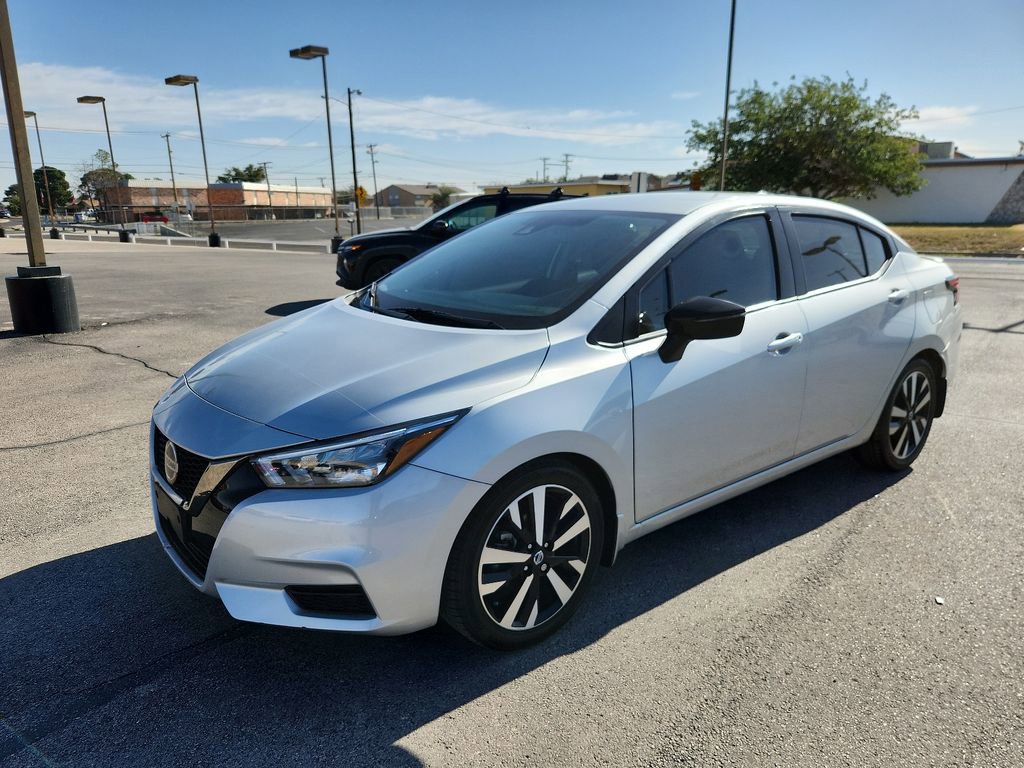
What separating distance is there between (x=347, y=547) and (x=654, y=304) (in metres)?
1.60

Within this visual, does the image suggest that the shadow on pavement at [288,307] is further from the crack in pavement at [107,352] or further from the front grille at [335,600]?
the front grille at [335,600]

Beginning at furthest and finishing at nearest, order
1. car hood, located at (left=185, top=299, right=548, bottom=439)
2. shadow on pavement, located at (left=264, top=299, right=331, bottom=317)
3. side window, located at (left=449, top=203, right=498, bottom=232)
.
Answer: side window, located at (left=449, top=203, right=498, bottom=232) → shadow on pavement, located at (left=264, top=299, right=331, bottom=317) → car hood, located at (left=185, top=299, right=548, bottom=439)

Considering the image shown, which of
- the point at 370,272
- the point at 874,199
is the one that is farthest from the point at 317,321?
the point at 874,199

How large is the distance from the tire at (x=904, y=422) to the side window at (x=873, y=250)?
615mm

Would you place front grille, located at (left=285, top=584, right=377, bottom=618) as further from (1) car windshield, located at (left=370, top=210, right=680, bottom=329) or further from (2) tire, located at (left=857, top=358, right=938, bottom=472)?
(2) tire, located at (left=857, top=358, right=938, bottom=472)

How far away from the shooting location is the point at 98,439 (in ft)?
16.2

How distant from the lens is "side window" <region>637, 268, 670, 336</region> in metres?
3.01

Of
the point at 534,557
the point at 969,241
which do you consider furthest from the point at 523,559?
the point at 969,241

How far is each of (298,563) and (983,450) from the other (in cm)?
464

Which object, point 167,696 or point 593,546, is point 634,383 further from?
point 167,696

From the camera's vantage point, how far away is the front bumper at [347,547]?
7.47 ft

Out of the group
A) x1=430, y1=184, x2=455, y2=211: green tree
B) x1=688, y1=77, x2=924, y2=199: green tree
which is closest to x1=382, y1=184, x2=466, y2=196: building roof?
x1=430, y1=184, x2=455, y2=211: green tree

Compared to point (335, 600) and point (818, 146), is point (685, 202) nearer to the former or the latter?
point (335, 600)

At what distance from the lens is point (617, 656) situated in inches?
108
